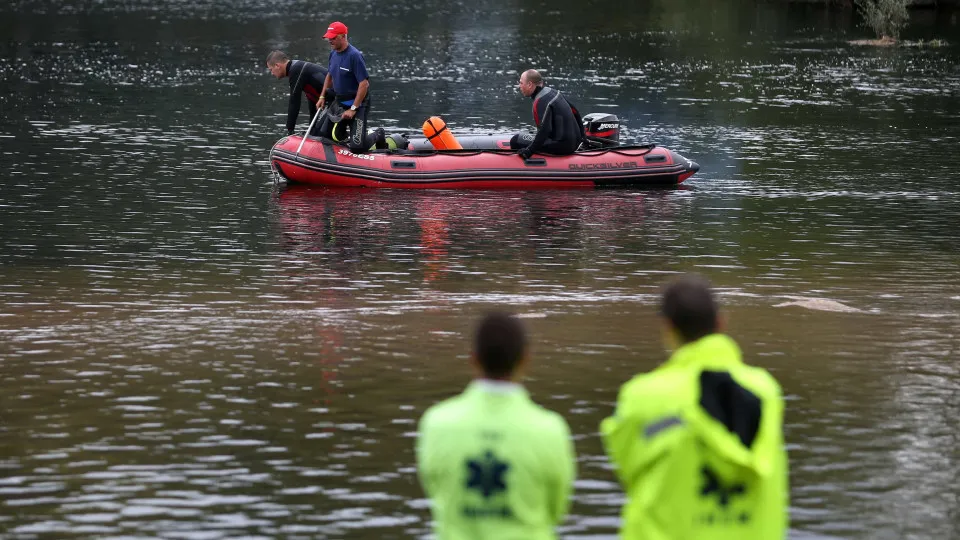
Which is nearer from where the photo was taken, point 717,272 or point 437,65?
point 717,272

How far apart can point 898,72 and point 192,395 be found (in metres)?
30.7

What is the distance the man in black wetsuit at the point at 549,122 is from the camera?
19453mm

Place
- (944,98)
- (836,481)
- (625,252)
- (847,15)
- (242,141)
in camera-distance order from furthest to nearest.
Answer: (847,15) < (944,98) < (242,141) < (625,252) < (836,481)

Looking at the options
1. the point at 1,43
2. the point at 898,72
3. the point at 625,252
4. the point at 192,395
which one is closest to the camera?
the point at 192,395

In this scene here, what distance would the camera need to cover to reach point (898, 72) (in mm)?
37219

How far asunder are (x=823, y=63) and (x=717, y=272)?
26.3m

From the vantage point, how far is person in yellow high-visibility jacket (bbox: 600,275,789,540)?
14.6 feet

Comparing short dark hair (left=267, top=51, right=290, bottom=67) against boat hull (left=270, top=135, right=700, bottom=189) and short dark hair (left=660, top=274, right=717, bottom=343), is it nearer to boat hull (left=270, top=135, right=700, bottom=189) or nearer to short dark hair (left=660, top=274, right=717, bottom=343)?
boat hull (left=270, top=135, right=700, bottom=189)

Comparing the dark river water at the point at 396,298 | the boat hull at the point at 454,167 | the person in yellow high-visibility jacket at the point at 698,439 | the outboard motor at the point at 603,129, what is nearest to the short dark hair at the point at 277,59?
the boat hull at the point at 454,167

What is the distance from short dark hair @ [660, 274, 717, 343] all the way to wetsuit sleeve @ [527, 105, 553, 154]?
15080mm

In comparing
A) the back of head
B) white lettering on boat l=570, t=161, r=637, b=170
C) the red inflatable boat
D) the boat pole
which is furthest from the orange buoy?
white lettering on boat l=570, t=161, r=637, b=170

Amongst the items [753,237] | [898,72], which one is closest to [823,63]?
[898,72]

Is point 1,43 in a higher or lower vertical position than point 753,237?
higher

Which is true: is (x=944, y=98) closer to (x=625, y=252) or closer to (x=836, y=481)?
(x=625, y=252)
